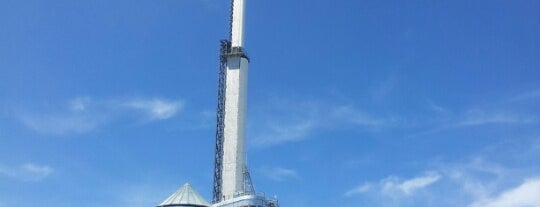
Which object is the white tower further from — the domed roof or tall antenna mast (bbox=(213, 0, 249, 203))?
the domed roof

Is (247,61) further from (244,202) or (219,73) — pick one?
(244,202)

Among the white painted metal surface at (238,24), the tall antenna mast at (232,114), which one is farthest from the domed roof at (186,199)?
the white painted metal surface at (238,24)

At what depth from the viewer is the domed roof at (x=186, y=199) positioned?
14815 cm

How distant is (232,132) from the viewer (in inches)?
6575

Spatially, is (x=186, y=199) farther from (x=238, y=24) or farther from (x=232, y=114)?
(x=238, y=24)

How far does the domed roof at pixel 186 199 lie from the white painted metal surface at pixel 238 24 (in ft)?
125

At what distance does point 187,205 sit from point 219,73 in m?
37.9

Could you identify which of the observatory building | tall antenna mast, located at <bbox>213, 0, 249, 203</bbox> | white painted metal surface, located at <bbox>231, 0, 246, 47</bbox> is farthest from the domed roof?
white painted metal surface, located at <bbox>231, 0, 246, 47</bbox>

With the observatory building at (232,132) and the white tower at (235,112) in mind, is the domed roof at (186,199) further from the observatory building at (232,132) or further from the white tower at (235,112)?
the white tower at (235,112)

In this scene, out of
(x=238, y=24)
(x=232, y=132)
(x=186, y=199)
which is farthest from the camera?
(x=238, y=24)

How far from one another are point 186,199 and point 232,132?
23.0m

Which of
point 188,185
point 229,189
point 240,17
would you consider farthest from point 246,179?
point 240,17

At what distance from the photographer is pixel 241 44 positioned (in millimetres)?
174625

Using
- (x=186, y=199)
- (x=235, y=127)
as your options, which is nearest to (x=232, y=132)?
(x=235, y=127)
